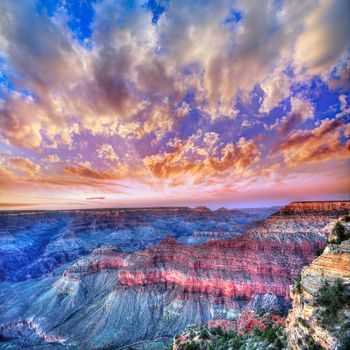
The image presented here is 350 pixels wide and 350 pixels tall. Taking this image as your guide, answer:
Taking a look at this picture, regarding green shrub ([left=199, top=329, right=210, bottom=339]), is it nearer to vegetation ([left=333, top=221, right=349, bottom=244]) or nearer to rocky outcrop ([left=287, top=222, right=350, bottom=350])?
rocky outcrop ([left=287, top=222, right=350, bottom=350])

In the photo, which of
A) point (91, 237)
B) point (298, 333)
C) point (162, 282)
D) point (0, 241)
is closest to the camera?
point (298, 333)

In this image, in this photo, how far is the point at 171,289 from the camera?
68.1 meters

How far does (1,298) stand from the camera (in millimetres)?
82188

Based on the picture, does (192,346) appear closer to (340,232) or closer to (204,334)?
(204,334)

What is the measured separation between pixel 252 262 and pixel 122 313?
3513 centimetres

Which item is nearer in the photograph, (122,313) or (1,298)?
(122,313)

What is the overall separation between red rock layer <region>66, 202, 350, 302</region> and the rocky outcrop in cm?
4409

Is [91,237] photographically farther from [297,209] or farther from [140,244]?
[297,209]

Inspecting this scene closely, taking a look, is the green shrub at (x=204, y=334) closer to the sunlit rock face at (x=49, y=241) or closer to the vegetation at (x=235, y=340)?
the vegetation at (x=235, y=340)

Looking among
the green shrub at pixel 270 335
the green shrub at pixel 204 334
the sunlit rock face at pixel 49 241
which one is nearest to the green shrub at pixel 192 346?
the green shrub at pixel 204 334

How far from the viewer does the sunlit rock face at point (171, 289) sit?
187ft

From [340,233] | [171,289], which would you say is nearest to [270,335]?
[340,233]

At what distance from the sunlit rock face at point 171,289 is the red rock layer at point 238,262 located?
0.75 ft

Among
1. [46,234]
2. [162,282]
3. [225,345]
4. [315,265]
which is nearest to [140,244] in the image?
[46,234]
